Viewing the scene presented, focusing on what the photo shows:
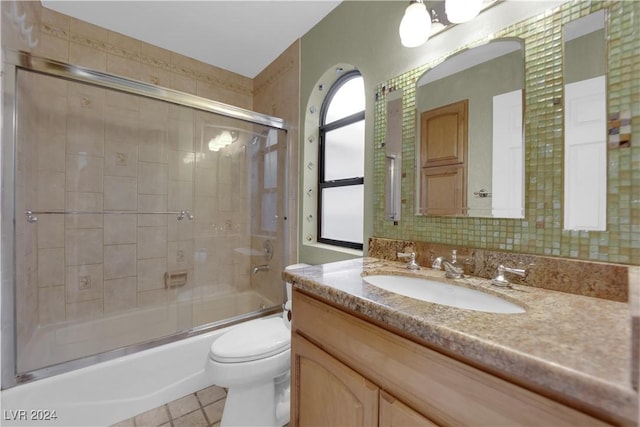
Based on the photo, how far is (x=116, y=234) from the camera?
1.95 meters

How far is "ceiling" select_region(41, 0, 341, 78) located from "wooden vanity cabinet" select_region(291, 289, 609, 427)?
179cm

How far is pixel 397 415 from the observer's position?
1.90 ft

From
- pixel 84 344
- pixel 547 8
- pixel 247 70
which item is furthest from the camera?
pixel 247 70

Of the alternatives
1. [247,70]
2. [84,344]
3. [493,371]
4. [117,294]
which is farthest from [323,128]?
[84,344]

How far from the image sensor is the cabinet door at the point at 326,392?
2.16 ft

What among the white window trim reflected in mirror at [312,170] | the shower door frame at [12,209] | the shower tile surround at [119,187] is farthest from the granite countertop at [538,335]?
the shower tile surround at [119,187]

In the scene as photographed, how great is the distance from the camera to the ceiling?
5.33 feet

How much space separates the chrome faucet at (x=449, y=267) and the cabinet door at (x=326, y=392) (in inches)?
19.8

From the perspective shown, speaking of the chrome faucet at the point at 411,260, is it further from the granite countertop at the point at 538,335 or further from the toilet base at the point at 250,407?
the toilet base at the point at 250,407

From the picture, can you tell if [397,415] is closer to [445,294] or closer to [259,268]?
[445,294]

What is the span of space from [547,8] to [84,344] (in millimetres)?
2824

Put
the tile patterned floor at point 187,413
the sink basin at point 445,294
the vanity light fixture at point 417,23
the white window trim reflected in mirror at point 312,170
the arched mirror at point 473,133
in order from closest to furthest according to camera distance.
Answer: the sink basin at point 445,294, the arched mirror at point 473,133, the vanity light fixture at point 417,23, the tile patterned floor at point 187,413, the white window trim reflected in mirror at point 312,170

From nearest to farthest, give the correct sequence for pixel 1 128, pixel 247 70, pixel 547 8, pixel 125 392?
1. pixel 547 8
2. pixel 1 128
3. pixel 125 392
4. pixel 247 70

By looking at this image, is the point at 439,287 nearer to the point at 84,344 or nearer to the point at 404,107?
the point at 404,107
